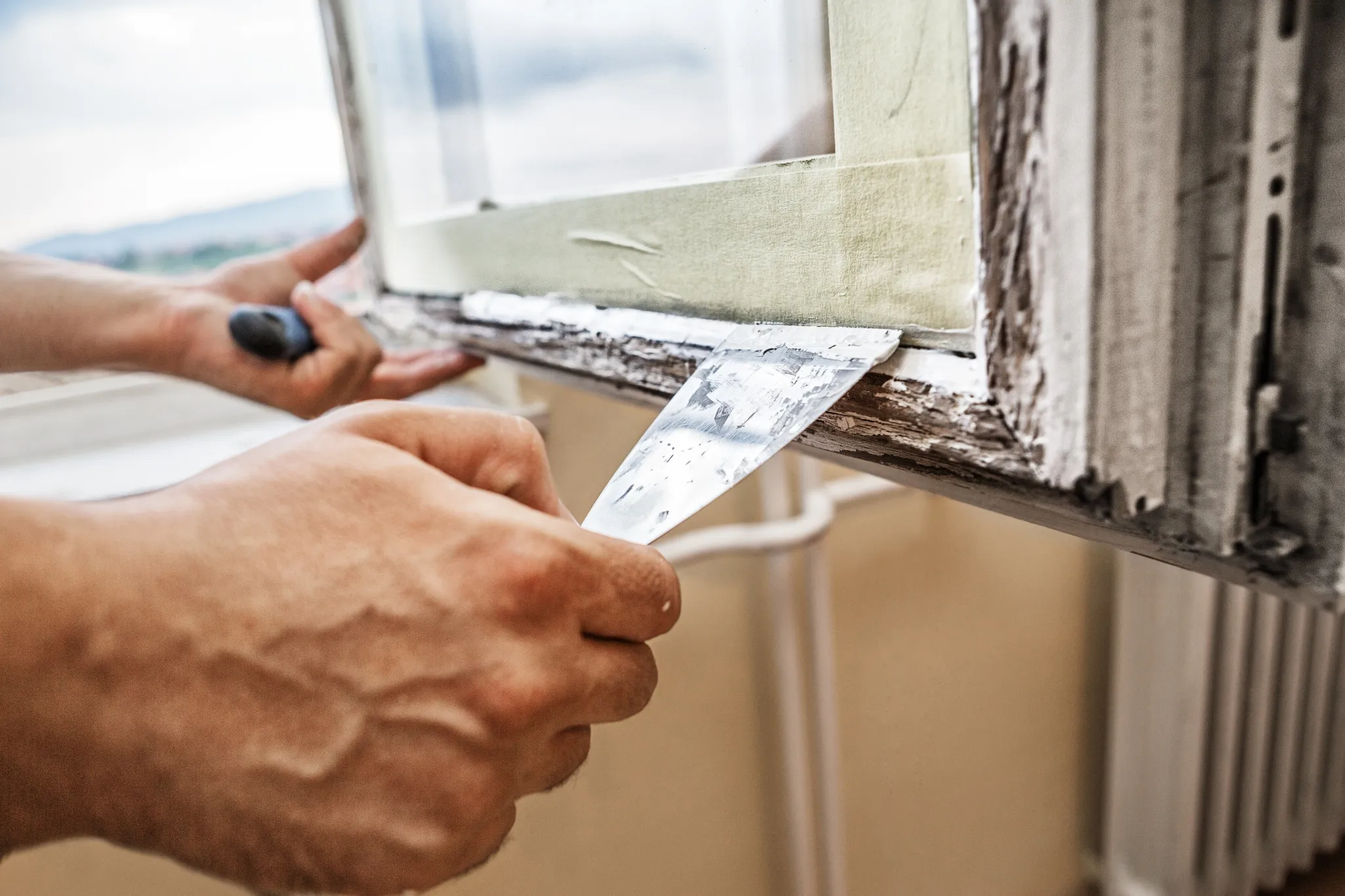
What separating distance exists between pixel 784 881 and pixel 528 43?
89 cm

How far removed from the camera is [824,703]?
865 mm

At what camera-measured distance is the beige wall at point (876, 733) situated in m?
0.82

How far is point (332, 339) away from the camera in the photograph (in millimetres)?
612

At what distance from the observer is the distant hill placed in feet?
2.91

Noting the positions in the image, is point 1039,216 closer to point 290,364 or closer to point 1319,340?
point 1319,340

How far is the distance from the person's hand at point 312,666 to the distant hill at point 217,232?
2.44 feet

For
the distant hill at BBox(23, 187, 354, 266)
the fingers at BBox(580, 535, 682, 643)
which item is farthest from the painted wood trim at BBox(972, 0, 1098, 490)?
the distant hill at BBox(23, 187, 354, 266)

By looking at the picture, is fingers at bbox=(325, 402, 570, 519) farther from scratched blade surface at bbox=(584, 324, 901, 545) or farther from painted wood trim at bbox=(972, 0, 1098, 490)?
painted wood trim at bbox=(972, 0, 1098, 490)

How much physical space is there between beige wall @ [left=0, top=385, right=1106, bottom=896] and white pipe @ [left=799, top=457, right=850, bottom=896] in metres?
0.05

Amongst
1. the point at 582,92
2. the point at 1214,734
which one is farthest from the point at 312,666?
the point at 1214,734

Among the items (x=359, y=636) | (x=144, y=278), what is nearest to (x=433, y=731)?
(x=359, y=636)

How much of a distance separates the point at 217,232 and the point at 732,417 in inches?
34.3

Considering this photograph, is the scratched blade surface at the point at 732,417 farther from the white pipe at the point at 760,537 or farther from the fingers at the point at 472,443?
the white pipe at the point at 760,537

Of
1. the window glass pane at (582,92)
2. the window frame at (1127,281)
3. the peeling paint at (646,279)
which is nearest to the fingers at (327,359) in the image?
the window glass pane at (582,92)
